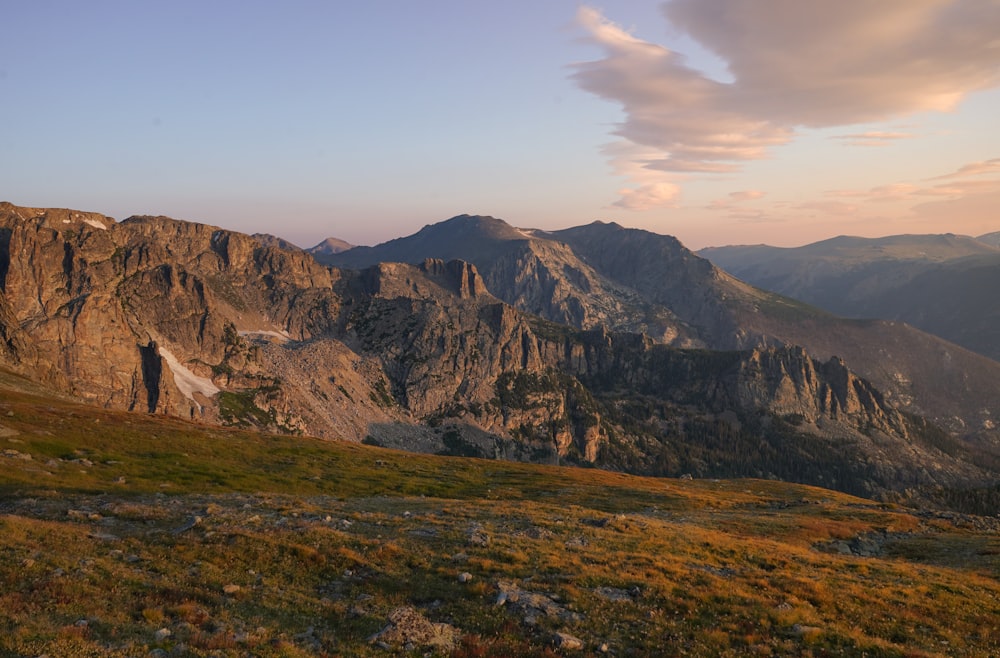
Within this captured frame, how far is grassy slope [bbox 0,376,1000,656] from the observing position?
68.9 ft

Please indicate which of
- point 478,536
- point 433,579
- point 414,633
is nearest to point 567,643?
point 414,633

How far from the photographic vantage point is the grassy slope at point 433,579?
2102 centimetres

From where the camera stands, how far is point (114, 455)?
6906 centimetres

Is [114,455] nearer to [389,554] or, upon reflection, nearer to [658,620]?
[389,554]

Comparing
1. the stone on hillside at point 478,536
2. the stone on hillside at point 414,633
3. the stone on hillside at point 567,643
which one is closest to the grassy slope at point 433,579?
the stone on hillside at point 478,536

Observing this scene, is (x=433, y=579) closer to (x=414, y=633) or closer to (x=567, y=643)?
(x=414, y=633)

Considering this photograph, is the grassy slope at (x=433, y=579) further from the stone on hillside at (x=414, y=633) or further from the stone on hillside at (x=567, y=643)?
the stone on hillside at (x=414, y=633)

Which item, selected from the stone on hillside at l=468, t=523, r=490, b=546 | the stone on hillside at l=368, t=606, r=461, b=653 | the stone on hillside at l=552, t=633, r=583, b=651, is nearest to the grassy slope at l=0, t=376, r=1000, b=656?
the stone on hillside at l=468, t=523, r=490, b=546

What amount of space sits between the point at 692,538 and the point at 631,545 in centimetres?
746

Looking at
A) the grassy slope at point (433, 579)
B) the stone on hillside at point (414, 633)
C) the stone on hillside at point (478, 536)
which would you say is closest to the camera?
the stone on hillside at point (414, 633)

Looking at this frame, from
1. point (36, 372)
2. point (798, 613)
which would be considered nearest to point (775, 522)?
point (798, 613)

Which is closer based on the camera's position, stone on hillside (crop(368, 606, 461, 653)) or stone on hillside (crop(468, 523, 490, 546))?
stone on hillside (crop(368, 606, 461, 653))

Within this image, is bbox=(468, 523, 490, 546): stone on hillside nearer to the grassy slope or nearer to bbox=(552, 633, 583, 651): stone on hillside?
the grassy slope

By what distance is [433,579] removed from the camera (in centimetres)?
2816
